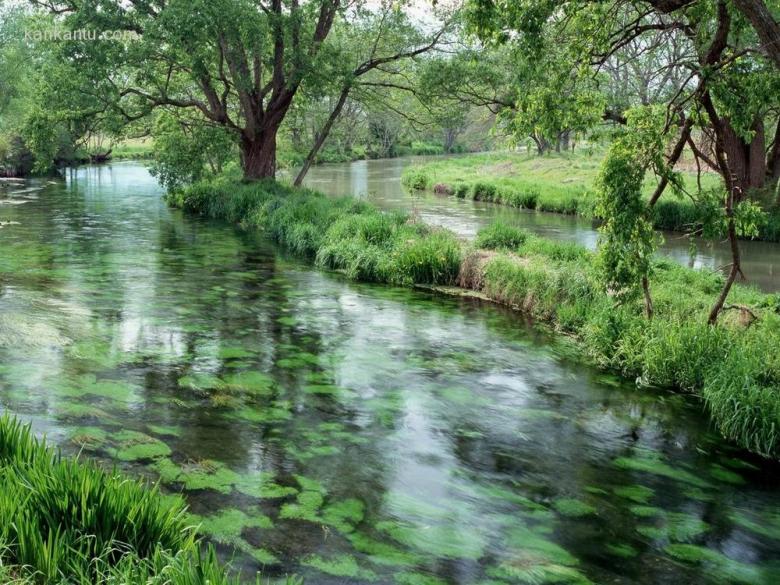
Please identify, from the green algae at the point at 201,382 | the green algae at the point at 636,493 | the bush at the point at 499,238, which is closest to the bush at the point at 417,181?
the bush at the point at 499,238

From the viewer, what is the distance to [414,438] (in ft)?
27.3

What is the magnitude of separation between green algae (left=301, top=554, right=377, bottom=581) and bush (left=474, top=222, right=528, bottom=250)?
1225 cm

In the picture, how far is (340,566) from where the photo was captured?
5.57 metres

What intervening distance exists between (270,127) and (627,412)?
21.9m

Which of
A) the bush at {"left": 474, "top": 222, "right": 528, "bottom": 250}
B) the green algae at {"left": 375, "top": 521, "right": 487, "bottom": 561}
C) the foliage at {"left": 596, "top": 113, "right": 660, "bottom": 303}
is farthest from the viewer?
the bush at {"left": 474, "top": 222, "right": 528, "bottom": 250}

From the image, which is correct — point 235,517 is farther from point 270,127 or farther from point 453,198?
point 453,198

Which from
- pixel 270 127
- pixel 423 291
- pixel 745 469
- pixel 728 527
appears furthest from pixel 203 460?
pixel 270 127

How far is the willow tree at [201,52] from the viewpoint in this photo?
2125 cm

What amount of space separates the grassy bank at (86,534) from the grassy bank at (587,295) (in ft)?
22.2

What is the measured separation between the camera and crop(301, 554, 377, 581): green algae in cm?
547

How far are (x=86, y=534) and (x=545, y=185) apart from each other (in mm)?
33020

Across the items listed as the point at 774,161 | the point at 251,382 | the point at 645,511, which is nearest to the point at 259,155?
the point at 774,161

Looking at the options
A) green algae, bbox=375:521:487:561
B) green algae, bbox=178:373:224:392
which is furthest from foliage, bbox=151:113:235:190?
green algae, bbox=375:521:487:561

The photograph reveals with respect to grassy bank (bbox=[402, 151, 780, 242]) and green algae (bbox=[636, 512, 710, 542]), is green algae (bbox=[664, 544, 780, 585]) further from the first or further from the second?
grassy bank (bbox=[402, 151, 780, 242])
